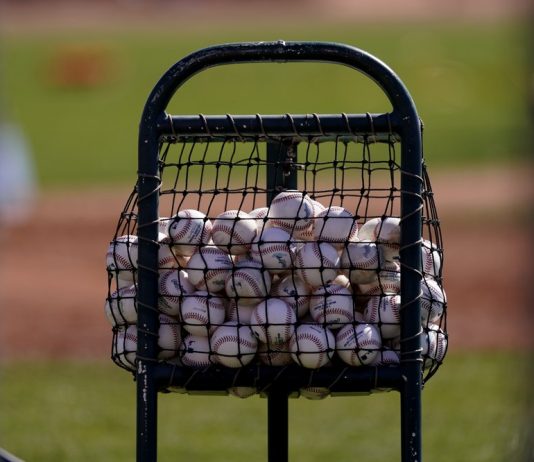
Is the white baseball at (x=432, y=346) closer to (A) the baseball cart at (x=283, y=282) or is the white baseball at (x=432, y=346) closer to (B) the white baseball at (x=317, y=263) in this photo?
(A) the baseball cart at (x=283, y=282)

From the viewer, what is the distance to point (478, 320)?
Result: 10.8m

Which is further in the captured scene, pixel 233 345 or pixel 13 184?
pixel 13 184

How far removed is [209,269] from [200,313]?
122 mm

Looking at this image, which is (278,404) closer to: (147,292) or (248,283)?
(248,283)

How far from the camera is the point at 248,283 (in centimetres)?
292

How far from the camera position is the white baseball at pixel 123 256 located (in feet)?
10.0

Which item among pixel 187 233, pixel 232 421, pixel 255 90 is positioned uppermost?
pixel 255 90

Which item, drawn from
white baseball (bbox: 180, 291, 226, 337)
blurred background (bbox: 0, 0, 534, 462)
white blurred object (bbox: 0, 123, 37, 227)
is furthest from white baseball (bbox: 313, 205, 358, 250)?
white blurred object (bbox: 0, 123, 37, 227)

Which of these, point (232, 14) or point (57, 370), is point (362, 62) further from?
point (232, 14)

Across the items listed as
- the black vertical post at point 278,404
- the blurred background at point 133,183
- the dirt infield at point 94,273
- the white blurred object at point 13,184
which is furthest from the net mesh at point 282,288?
the white blurred object at point 13,184

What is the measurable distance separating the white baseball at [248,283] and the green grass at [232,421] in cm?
271

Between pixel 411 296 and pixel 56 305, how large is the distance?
30.1 feet

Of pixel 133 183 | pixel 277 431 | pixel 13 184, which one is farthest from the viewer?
pixel 133 183

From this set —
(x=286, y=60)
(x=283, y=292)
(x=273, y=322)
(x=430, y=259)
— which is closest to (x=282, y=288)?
(x=283, y=292)
